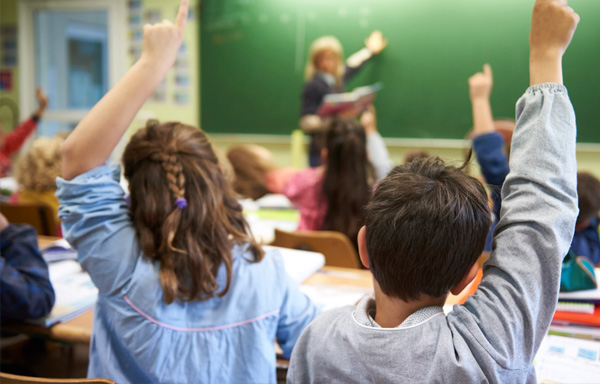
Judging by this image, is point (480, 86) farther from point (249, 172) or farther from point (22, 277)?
point (249, 172)

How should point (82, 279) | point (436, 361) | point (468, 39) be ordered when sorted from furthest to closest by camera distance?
point (468, 39), point (82, 279), point (436, 361)

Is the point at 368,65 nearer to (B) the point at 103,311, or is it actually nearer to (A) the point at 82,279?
(A) the point at 82,279

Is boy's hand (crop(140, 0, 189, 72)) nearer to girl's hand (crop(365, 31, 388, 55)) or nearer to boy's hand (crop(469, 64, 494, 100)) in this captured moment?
boy's hand (crop(469, 64, 494, 100))

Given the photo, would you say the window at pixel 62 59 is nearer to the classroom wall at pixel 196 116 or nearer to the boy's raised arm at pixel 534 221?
the classroom wall at pixel 196 116

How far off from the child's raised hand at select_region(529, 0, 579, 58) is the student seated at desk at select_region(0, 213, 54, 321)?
1.20 metres

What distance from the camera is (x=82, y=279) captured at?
5.42 ft

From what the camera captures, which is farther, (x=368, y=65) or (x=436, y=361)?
(x=368, y=65)

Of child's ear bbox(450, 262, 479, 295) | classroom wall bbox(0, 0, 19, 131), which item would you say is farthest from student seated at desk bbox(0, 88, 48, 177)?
child's ear bbox(450, 262, 479, 295)

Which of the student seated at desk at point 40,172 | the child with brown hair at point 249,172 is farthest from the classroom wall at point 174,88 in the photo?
the student seated at desk at point 40,172

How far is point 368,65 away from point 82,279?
3333 millimetres

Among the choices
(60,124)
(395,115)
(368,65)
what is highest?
(368,65)

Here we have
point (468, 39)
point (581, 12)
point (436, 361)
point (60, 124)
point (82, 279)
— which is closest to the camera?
point (436, 361)

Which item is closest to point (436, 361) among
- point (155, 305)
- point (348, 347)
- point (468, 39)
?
point (348, 347)

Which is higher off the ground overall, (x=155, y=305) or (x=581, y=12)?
(x=581, y=12)
